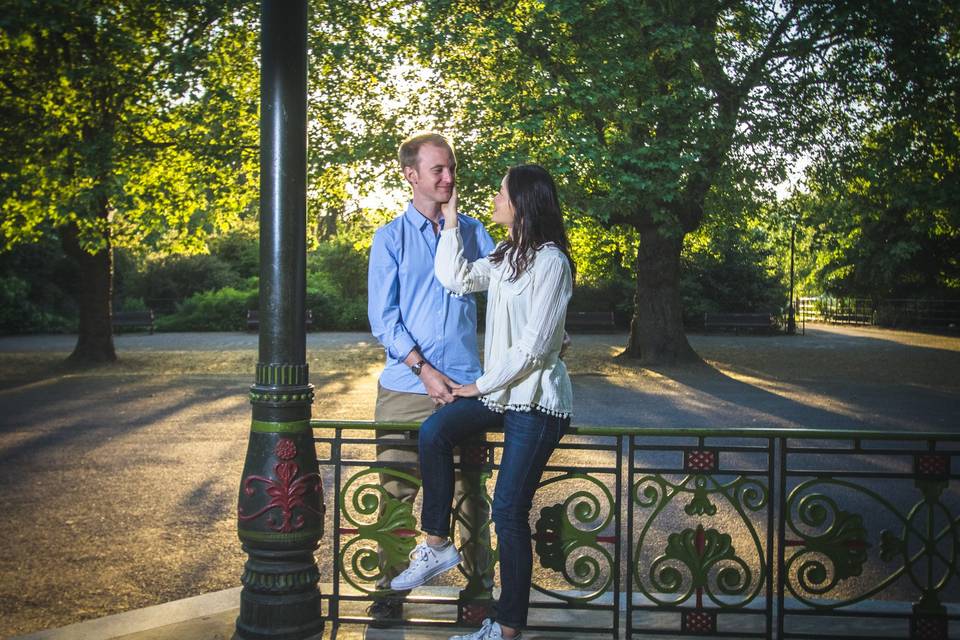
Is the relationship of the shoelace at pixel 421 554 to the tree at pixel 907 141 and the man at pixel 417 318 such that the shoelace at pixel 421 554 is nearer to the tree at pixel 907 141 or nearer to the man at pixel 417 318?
the man at pixel 417 318

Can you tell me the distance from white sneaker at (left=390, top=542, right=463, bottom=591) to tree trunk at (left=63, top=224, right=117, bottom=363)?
1868cm

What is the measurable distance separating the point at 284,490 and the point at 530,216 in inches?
64.2

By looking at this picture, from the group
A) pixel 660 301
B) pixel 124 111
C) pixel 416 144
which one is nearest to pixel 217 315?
pixel 124 111

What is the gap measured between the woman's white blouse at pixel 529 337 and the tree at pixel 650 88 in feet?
39.1

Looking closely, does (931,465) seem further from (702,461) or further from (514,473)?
(514,473)

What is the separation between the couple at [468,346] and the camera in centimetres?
348

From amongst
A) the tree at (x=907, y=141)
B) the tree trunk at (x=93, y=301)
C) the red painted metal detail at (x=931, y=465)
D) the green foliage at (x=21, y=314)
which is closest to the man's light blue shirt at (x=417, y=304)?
the red painted metal detail at (x=931, y=465)

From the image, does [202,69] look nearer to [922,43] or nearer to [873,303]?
[922,43]

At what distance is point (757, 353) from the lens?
25.7m

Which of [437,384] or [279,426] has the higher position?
[437,384]

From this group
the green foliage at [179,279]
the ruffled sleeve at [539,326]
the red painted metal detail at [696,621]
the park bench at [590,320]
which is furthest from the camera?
the green foliage at [179,279]

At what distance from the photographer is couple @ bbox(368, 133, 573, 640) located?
348cm

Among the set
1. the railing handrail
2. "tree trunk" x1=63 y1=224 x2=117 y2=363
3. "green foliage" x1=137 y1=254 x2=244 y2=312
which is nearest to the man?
the railing handrail

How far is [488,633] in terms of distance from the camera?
11.8 feet
